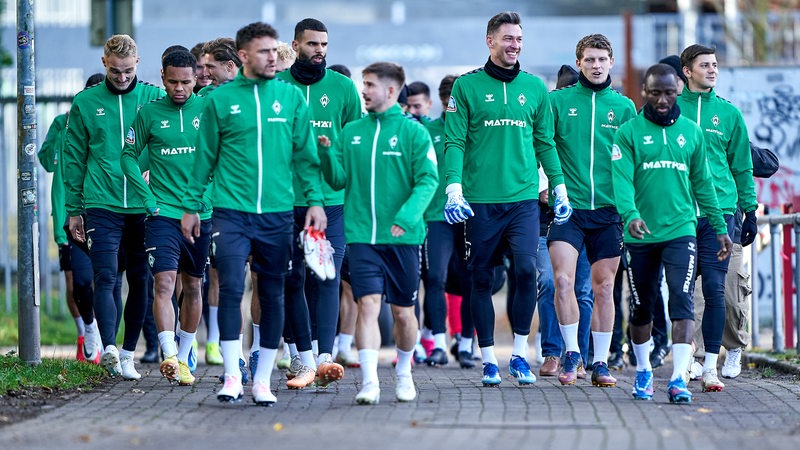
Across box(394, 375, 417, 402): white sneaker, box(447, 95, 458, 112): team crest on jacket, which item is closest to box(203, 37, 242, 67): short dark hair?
box(447, 95, 458, 112): team crest on jacket

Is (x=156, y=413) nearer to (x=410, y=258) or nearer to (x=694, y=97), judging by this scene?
(x=410, y=258)

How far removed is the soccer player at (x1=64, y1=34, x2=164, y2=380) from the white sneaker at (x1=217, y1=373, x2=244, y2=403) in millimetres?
2273

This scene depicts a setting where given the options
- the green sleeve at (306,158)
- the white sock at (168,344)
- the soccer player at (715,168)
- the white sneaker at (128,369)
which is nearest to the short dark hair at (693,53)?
the soccer player at (715,168)

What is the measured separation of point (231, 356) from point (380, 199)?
128cm

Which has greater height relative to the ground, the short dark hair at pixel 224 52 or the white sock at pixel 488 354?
the short dark hair at pixel 224 52

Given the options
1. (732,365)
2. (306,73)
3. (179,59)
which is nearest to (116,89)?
A: (179,59)

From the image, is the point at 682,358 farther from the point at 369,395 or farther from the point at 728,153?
the point at 369,395

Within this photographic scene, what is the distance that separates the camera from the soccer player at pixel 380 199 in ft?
31.4

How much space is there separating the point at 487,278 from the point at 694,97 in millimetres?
1869

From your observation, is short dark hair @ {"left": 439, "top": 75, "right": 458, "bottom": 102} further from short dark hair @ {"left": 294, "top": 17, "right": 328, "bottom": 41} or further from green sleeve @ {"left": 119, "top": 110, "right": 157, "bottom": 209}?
green sleeve @ {"left": 119, "top": 110, "right": 157, "bottom": 209}

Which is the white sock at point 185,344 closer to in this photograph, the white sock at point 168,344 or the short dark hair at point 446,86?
the white sock at point 168,344

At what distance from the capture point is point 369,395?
949cm

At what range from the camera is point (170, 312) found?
11047 millimetres

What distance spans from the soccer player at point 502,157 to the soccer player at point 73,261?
3360 millimetres
